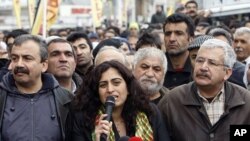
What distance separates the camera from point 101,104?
15.6 feet

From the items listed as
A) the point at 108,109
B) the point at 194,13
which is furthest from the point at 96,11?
the point at 108,109

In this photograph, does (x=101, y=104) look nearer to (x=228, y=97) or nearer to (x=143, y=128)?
(x=143, y=128)

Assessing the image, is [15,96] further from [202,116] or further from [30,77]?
[202,116]

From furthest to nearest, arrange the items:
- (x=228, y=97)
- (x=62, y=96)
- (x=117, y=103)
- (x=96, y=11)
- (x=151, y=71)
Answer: (x=96, y=11) → (x=151, y=71) → (x=62, y=96) → (x=228, y=97) → (x=117, y=103)

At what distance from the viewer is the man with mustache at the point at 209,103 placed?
4812 mm

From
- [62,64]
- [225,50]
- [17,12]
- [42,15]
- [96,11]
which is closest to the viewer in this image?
[225,50]

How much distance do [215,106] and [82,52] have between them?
3260 millimetres

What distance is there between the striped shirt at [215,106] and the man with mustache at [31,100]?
3.66 ft

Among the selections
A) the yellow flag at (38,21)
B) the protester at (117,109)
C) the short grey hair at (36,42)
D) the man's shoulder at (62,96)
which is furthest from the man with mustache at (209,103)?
the yellow flag at (38,21)

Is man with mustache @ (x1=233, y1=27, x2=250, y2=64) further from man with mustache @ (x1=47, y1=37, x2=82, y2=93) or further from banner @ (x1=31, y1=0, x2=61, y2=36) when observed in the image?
banner @ (x1=31, y1=0, x2=61, y2=36)

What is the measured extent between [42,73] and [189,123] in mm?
1295

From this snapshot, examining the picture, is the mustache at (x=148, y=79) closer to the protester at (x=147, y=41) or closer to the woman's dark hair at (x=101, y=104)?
the woman's dark hair at (x=101, y=104)

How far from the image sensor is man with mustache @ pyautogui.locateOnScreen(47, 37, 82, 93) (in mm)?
6266

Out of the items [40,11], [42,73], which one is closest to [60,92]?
[42,73]
